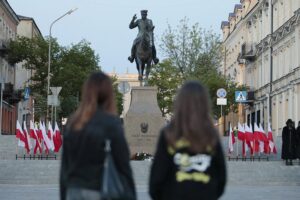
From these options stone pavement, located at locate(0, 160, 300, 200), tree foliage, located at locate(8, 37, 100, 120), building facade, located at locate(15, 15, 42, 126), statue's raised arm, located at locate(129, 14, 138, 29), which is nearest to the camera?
stone pavement, located at locate(0, 160, 300, 200)

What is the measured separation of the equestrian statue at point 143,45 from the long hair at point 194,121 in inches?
936

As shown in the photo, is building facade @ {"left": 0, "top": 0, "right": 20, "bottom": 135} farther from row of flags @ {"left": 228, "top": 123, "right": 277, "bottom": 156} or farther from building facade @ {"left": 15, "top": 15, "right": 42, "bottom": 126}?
row of flags @ {"left": 228, "top": 123, "right": 277, "bottom": 156}

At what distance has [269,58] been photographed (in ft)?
206

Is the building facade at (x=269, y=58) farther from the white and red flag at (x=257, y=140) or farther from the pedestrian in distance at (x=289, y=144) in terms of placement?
the pedestrian in distance at (x=289, y=144)

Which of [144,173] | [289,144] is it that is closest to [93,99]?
[144,173]

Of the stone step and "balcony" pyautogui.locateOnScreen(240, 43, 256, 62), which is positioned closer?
the stone step

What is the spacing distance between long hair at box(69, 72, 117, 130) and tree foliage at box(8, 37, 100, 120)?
59710mm

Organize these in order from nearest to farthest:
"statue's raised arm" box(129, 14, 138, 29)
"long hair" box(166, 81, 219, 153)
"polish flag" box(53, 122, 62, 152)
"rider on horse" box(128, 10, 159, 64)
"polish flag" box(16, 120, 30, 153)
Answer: "long hair" box(166, 81, 219, 153), "rider on horse" box(128, 10, 159, 64), "statue's raised arm" box(129, 14, 138, 29), "polish flag" box(16, 120, 30, 153), "polish flag" box(53, 122, 62, 152)

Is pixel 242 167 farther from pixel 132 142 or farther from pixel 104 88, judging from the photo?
pixel 104 88

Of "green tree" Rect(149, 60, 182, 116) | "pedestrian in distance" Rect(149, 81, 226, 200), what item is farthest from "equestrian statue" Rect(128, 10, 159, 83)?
"green tree" Rect(149, 60, 182, 116)

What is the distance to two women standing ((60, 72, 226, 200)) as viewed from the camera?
5488 mm

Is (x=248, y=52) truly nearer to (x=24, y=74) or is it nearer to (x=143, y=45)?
(x=24, y=74)

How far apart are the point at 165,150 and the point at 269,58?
58.4m

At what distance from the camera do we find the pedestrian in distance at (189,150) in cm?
547
